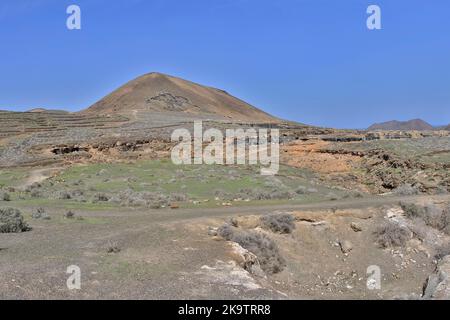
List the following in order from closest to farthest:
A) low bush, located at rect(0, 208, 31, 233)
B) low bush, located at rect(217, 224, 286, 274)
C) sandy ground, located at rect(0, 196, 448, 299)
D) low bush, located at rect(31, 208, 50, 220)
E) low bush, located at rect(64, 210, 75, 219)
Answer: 1. sandy ground, located at rect(0, 196, 448, 299)
2. low bush, located at rect(217, 224, 286, 274)
3. low bush, located at rect(0, 208, 31, 233)
4. low bush, located at rect(31, 208, 50, 220)
5. low bush, located at rect(64, 210, 75, 219)

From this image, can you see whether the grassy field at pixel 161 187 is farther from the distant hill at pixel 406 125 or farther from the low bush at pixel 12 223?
the distant hill at pixel 406 125

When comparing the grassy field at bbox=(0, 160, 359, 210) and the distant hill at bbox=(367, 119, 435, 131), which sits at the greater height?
the distant hill at bbox=(367, 119, 435, 131)

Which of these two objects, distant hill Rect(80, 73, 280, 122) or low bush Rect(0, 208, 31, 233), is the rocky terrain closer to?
low bush Rect(0, 208, 31, 233)

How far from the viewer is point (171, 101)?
98125 millimetres

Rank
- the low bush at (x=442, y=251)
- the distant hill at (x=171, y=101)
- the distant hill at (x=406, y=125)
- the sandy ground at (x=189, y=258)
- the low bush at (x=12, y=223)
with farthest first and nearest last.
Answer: the distant hill at (x=406, y=125) < the distant hill at (x=171, y=101) < the low bush at (x=442, y=251) < the low bush at (x=12, y=223) < the sandy ground at (x=189, y=258)

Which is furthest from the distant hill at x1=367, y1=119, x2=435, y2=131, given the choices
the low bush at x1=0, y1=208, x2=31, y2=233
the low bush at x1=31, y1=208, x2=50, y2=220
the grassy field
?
the low bush at x1=0, y1=208, x2=31, y2=233

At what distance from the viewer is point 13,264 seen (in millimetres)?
10961

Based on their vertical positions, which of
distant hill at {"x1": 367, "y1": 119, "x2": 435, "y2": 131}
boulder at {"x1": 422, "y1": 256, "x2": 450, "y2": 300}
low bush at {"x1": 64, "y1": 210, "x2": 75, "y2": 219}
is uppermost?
distant hill at {"x1": 367, "y1": 119, "x2": 435, "y2": 131}

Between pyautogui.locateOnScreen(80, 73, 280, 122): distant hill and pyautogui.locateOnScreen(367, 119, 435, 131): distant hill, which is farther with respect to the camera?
pyautogui.locateOnScreen(367, 119, 435, 131): distant hill

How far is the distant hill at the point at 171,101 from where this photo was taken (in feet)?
307

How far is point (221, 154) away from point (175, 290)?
33410 mm

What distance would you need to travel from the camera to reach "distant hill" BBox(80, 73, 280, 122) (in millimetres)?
93625

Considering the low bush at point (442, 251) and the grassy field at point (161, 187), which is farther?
the grassy field at point (161, 187)

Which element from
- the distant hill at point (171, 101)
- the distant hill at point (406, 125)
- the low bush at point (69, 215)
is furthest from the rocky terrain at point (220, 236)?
the distant hill at point (406, 125)
